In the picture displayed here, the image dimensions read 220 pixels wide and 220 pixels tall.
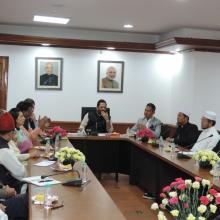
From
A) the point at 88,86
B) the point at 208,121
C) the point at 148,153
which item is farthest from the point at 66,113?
the point at 208,121

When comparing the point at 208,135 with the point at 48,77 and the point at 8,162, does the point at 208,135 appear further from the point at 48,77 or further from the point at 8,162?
the point at 48,77

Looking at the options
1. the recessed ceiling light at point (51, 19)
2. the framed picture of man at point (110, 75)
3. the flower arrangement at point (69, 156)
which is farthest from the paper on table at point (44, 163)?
the framed picture of man at point (110, 75)

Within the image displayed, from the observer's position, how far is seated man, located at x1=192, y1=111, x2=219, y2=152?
5.09m

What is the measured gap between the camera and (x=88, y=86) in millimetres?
8164

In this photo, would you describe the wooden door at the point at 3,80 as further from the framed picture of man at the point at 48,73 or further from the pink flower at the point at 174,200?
the pink flower at the point at 174,200

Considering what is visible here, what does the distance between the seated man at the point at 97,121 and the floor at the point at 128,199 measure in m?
0.83

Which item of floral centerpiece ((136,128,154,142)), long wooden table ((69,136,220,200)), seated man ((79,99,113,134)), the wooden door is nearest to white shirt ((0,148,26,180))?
long wooden table ((69,136,220,200))

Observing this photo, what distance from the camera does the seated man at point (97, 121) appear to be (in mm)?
6822

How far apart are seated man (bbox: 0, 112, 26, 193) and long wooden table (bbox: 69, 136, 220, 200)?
6.03ft

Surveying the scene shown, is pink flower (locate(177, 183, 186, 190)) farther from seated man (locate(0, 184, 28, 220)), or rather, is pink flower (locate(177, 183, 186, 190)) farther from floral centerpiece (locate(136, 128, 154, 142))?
floral centerpiece (locate(136, 128, 154, 142))

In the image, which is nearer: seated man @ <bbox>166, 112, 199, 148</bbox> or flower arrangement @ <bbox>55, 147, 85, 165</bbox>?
flower arrangement @ <bbox>55, 147, 85, 165</bbox>

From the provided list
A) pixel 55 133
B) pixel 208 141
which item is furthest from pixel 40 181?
pixel 208 141

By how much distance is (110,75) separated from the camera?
8.24 meters

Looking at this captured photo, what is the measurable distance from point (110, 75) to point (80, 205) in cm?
585
